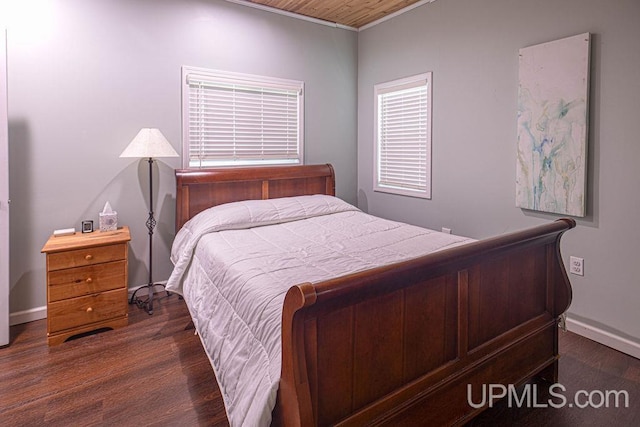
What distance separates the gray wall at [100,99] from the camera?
2832 mm

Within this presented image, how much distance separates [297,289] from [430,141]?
2.90m

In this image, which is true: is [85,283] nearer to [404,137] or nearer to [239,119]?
[239,119]

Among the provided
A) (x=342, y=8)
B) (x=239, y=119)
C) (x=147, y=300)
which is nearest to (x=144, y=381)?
(x=147, y=300)

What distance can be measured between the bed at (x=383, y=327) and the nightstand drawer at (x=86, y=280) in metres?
0.56

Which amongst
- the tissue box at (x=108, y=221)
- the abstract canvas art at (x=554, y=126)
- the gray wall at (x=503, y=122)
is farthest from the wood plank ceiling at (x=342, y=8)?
the tissue box at (x=108, y=221)

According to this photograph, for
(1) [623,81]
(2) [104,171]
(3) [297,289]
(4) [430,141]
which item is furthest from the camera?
(4) [430,141]

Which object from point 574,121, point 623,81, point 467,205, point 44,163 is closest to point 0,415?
point 44,163

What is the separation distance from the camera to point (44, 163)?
2898 mm

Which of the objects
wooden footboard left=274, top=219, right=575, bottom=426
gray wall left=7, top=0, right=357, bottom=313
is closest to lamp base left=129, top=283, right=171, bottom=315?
gray wall left=7, top=0, right=357, bottom=313

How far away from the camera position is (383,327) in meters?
1.46

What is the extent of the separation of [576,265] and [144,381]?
2.89 meters

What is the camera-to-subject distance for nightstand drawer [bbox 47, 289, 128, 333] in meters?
2.63

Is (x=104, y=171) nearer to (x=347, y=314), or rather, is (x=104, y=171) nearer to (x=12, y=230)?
(x=12, y=230)

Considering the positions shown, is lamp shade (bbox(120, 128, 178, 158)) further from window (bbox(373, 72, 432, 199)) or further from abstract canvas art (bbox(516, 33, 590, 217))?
abstract canvas art (bbox(516, 33, 590, 217))
